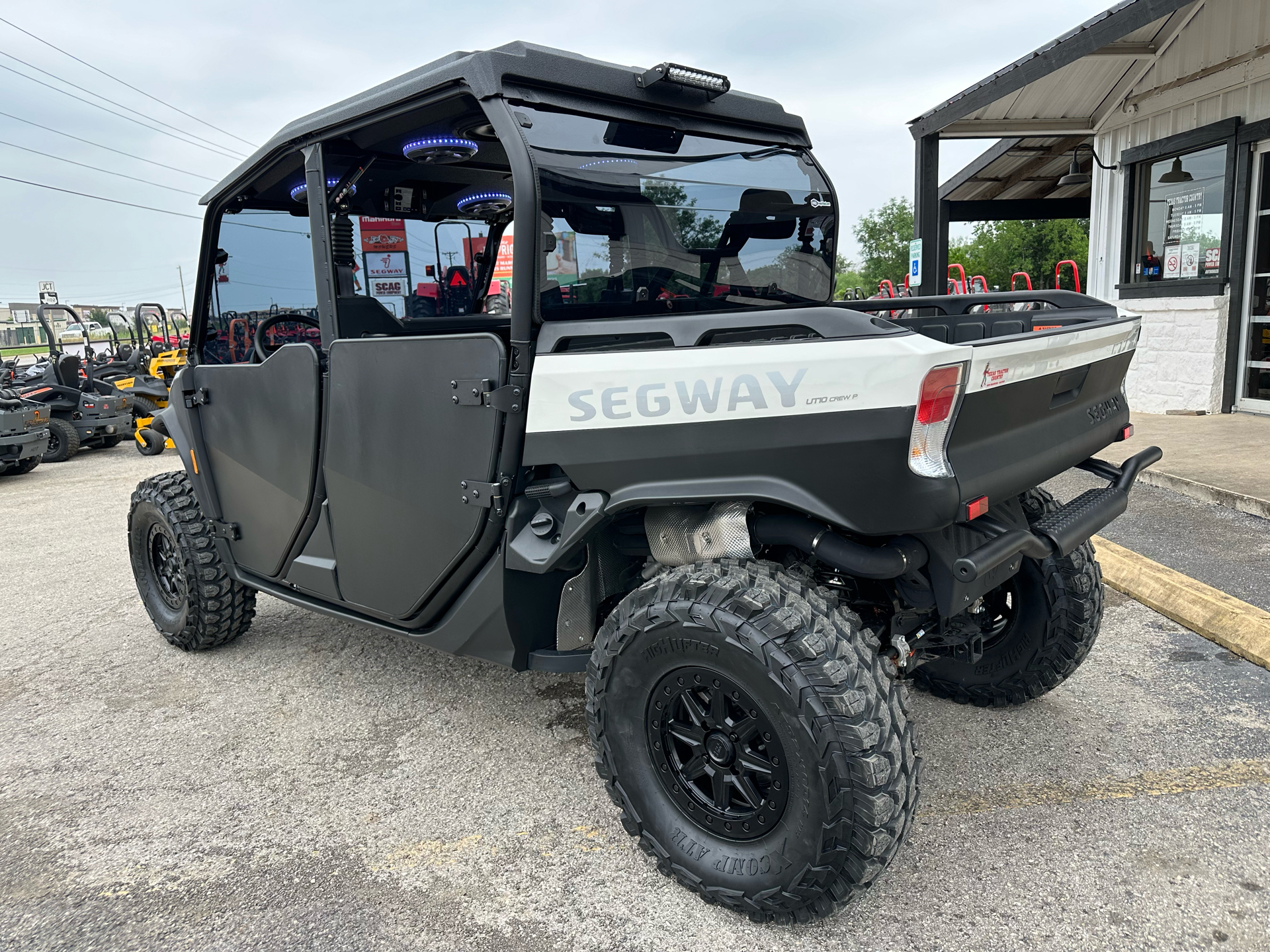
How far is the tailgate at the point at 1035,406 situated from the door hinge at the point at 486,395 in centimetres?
114

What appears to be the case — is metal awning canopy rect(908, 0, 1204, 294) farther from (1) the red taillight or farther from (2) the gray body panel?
(2) the gray body panel

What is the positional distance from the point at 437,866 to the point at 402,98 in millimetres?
2197

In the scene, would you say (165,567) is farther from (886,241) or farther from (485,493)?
(886,241)

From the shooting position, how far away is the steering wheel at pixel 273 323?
3.65m

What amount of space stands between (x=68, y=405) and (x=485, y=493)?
11.7m

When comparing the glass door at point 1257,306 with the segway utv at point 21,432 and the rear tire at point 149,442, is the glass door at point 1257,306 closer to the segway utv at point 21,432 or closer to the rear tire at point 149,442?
the rear tire at point 149,442

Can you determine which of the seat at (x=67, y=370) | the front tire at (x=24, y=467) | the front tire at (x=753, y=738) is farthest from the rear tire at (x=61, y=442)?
the front tire at (x=753, y=738)

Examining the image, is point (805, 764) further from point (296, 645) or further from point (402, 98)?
point (296, 645)

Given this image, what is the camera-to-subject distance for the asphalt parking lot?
2234mm

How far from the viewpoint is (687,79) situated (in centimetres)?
272

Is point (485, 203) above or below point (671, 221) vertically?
above

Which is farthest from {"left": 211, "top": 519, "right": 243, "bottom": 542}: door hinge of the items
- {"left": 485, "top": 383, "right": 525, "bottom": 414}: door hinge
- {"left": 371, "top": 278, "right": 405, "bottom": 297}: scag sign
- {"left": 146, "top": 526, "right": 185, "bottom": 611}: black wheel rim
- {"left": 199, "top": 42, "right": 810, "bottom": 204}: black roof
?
{"left": 485, "top": 383, "right": 525, "bottom": 414}: door hinge

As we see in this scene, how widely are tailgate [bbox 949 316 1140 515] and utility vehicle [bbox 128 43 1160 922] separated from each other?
0.01 meters

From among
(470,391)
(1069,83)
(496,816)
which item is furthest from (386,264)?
(1069,83)
